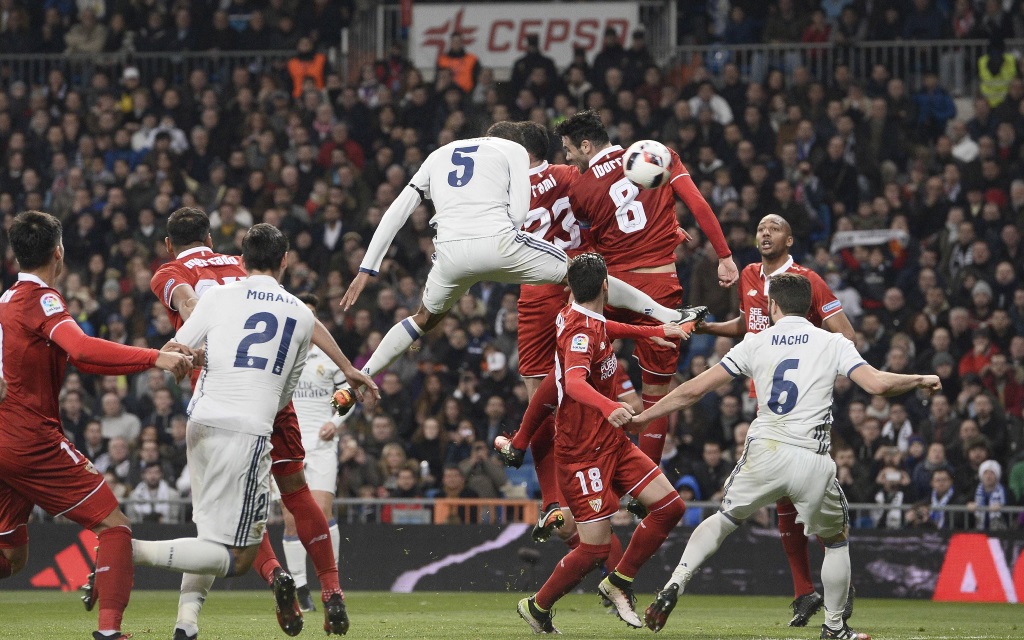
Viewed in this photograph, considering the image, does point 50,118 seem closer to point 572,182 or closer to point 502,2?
point 502,2

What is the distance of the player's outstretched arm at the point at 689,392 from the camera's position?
8.27 m

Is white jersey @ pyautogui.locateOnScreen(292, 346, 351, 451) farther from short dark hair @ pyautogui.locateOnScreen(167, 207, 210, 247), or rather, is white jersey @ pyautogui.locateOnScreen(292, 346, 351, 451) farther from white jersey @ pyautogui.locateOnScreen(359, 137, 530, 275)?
short dark hair @ pyautogui.locateOnScreen(167, 207, 210, 247)

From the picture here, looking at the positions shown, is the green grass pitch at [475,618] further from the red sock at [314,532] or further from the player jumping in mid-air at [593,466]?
the red sock at [314,532]

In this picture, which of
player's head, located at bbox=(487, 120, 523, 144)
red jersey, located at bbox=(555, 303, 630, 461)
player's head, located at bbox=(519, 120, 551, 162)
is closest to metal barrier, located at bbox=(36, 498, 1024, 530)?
player's head, located at bbox=(519, 120, 551, 162)

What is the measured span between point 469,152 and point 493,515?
21.6ft

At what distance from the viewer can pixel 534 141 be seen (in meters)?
10.2

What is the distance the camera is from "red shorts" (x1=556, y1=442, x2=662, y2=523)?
8.84 meters

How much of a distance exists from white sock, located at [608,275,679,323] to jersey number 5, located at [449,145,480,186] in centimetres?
121

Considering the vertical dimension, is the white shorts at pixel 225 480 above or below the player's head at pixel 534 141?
below

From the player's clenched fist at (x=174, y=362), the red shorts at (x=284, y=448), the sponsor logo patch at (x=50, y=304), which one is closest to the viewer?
the player's clenched fist at (x=174, y=362)

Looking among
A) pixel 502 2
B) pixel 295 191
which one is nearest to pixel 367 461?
pixel 295 191

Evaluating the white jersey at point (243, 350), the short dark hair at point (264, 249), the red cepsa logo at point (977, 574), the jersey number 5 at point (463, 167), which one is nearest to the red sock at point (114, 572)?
the white jersey at point (243, 350)

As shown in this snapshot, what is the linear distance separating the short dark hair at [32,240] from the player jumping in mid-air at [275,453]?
98 cm

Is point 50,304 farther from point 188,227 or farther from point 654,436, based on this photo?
point 654,436
